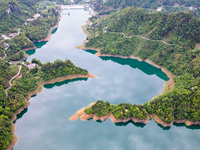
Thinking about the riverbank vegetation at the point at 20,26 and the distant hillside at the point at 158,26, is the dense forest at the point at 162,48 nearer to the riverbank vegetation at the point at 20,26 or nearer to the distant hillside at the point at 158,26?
the distant hillside at the point at 158,26

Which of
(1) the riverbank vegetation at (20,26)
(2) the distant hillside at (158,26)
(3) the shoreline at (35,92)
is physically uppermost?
(2) the distant hillside at (158,26)

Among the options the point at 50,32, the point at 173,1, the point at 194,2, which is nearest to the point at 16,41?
the point at 50,32

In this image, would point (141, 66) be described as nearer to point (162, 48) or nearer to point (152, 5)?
point (162, 48)

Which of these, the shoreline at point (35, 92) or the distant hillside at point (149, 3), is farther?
the distant hillside at point (149, 3)

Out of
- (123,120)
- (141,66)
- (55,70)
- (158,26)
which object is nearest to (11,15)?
(55,70)

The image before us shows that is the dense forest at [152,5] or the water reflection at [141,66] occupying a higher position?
the dense forest at [152,5]

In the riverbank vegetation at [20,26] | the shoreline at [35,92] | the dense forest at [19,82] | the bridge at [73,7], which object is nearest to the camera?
the shoreline at [35,92]

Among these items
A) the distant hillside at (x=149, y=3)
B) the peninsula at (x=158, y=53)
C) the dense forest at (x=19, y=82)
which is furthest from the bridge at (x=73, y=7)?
the dense forest at (x=19, y=82)

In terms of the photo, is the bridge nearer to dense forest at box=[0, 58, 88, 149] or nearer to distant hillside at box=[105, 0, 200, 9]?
distant hillside at box=[105, 0, 200, 9]
